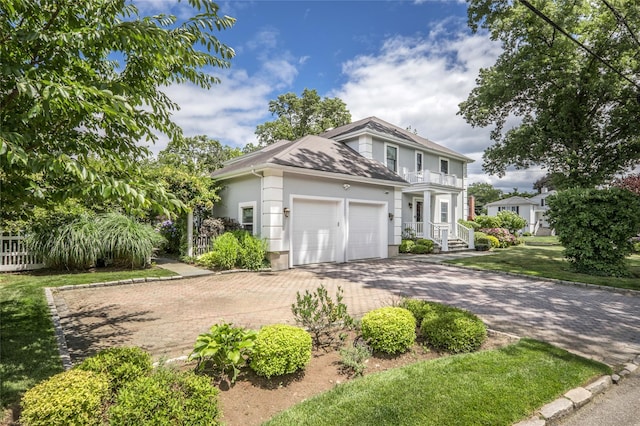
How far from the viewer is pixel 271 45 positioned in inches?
345

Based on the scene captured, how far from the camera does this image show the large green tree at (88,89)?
2154 millimetres

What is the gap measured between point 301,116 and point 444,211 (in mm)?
16319

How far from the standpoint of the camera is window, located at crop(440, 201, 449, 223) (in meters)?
21.0

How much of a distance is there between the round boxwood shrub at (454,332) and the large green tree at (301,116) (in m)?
25.7

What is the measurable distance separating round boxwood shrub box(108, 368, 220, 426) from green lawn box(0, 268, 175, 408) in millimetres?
1244

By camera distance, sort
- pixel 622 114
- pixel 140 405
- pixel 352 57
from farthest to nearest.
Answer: pixel 622 114, pixel 352 57, pixel 140 405

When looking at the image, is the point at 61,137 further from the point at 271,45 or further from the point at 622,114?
the point at 622,114

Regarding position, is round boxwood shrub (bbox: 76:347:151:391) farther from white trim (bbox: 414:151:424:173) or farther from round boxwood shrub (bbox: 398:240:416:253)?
white trim (bbox: 414:151:424:173)

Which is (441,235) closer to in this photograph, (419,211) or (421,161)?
(419,211)

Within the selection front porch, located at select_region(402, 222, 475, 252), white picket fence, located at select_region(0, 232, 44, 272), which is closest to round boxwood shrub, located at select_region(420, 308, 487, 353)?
white picket fence, located at select_region(0, 232, 44, 272)

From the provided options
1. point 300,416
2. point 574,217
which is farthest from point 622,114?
Answer: point 300,416

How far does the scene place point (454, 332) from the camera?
13.3 ft

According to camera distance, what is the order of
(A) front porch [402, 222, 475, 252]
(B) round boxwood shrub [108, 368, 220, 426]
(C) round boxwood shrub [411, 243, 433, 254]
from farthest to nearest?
(A) front porch [402, 222, 475, 252]
(C) round boxwood shrub [411, 243, 433, 254]
(B) round boxwood shrub [108, 368, 220, 426]

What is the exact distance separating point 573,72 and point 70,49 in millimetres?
18265
